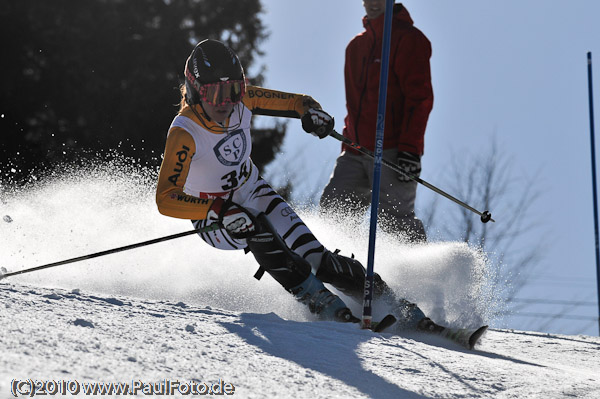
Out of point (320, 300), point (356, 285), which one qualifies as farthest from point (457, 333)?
point (320, 300)

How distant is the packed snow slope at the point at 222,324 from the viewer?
2.68 m

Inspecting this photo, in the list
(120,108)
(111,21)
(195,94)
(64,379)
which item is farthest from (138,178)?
(111,21)

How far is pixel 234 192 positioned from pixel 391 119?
5.29ft

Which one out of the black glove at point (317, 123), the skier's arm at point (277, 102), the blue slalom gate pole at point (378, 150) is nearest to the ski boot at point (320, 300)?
the blue slalom gate pole at point (378, 150)

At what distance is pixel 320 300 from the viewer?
423 centimetres

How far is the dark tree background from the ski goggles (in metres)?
10.7

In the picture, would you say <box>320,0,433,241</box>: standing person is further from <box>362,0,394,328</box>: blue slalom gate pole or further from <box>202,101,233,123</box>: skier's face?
<box>202,101,233,123</box>: skier's face

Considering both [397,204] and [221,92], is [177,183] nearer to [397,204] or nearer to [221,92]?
[221,92]

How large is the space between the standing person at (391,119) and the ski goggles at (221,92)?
165 centimetres

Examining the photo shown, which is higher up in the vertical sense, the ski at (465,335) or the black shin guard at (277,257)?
the black shin guard at (277,257)

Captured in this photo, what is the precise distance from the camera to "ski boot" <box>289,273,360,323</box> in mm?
4191

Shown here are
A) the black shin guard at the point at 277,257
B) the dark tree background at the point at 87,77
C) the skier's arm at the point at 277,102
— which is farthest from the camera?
the dark tree background at the point at 87,77

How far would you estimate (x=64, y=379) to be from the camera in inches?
90.0

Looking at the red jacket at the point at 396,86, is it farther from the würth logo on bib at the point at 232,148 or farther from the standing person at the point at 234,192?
the würth logo on bib at the point at 232,148
